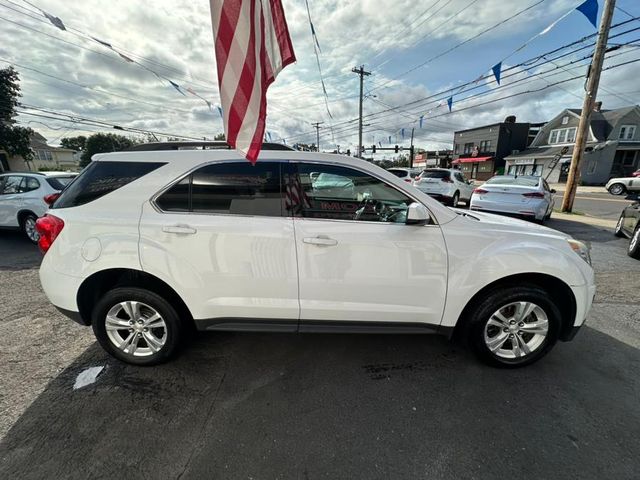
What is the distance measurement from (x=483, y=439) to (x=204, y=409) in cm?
192

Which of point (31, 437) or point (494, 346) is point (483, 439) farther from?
point (31, 437)

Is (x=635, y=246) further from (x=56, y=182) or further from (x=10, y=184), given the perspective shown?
(x=10, y=184)

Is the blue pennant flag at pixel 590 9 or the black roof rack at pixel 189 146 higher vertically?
the blue pennant flag at pixel 590 9

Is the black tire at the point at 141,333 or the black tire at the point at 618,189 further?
the black tire at the point at 618,189

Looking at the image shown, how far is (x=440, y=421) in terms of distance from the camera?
209 centimetres

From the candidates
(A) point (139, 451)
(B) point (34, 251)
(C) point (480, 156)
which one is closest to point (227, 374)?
(A) point (139, 451)

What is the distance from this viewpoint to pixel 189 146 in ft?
9.00

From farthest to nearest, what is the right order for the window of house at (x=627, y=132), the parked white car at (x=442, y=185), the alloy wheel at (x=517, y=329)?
the window of house at (x=627, y=132)
the parked white car at (x=442, y=185)
the alloy wheel at (x=517, y=329)

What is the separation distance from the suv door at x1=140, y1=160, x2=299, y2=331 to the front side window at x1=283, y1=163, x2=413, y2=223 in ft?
0.46

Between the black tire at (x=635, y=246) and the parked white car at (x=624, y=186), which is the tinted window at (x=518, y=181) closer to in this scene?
the black tire at (x=635, y=246)

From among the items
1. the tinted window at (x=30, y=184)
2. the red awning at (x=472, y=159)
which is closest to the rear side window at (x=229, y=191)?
the tinted window at (x=30, y=184)

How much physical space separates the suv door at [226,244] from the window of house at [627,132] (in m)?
43.0

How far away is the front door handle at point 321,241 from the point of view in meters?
2.32

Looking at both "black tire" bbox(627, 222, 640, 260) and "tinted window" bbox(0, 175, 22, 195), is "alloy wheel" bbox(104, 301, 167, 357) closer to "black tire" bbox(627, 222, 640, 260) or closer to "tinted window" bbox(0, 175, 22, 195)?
"tinted window" bbox(0, 175, 22, 195)
